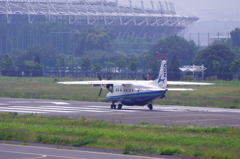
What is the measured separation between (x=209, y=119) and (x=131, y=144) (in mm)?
14300

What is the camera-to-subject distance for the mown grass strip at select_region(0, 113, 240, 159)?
18.5 meters

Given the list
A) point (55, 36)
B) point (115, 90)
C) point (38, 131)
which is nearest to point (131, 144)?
point (38, 131)

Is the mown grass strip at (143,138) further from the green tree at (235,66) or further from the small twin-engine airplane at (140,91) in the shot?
the green tree at (235,66)

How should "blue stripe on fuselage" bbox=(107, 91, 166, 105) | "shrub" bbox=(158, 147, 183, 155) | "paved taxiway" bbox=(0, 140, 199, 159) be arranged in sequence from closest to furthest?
"paved taxiway" bbox=(0, 140, 199, 159) → "shrub" bbox=(158, 147, 183, 155) → "blue stripe on fuselage" bbox=(107, 91, 166, 105)

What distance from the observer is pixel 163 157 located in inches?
683

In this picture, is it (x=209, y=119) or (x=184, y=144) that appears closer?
(x=184, y=144)

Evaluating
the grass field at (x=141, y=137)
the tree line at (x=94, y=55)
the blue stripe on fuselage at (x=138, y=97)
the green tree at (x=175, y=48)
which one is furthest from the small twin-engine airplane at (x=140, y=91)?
the green tree at (x=175, y=48)

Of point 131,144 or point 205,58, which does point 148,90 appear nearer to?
point 131,144

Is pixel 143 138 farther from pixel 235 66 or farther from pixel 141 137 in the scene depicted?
pixel 235 66

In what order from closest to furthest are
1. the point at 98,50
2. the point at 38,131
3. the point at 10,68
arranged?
1. the point at 38,131
2. the point at 10,68
3. the point at 98,50

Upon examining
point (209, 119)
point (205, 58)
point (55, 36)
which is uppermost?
point (55, 36)

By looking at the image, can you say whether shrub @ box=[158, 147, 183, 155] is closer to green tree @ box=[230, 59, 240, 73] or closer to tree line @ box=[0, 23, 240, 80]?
tree line @ box=[0, 23, 240, 80]

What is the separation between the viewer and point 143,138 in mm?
21688

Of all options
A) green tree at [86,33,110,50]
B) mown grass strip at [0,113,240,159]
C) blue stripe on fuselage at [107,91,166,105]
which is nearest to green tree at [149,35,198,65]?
green tree at [86,33,110,50]
